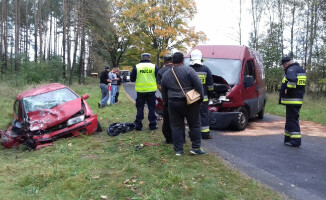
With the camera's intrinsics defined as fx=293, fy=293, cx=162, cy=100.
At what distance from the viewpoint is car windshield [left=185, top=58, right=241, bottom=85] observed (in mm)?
7824

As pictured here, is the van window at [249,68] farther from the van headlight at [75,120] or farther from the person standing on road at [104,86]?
the person standing on road at [104,86]

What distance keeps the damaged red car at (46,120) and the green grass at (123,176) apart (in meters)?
0.81

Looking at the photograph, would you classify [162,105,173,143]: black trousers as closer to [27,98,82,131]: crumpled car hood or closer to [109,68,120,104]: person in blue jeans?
[27,98,82,131]: crumpled car hood

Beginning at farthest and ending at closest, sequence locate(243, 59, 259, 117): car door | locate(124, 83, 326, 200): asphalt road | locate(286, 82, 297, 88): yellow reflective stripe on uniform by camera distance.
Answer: locate(243, 59, 259, 117): car door, locate(286, 82, 297, 88): yellow reflective stripe on uniform, locate(124, 83, 326, 200): asphalt road

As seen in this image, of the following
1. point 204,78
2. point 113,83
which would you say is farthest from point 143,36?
point 204,78

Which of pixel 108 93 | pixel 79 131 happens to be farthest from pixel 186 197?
pixel 108 93

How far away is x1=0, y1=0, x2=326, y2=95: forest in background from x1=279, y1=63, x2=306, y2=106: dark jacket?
18615 millimetres

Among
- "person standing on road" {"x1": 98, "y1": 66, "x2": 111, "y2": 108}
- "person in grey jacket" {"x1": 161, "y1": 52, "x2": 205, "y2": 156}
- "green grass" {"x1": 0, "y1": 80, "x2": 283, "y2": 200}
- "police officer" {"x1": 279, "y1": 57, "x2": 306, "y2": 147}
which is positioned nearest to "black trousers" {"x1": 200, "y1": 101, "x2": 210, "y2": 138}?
"green grass" {"x1": 0, "y1": 80, "x2": 283, "y2": 200}

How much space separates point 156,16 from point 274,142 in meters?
29.7

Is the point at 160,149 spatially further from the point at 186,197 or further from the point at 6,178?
the point at 6,178

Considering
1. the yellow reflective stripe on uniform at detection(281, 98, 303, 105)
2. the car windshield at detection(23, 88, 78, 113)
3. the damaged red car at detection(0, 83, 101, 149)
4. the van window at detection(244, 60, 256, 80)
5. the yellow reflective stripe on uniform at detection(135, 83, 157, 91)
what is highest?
the van window at detection(244, 60, 256, 80)

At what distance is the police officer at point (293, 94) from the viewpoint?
6.00 metres

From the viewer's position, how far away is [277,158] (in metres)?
5.28

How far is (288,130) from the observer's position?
623 cm
